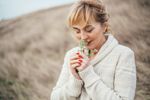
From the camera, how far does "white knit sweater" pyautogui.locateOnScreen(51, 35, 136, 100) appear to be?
6.34 ft

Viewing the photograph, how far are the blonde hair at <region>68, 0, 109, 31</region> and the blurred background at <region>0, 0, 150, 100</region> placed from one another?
2.59 metres

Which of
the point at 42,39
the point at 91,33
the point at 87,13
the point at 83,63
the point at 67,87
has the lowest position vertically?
the point at 42,39

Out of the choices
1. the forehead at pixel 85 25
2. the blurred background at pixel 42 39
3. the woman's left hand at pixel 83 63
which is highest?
the forehead at pixel 85 25

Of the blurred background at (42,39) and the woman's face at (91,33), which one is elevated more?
the woman's face at (91,33)

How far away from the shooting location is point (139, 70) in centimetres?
458

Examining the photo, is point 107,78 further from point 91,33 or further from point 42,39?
point 42,39

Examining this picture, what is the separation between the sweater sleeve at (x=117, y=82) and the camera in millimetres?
1926

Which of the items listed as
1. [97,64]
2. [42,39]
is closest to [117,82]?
[97,64]

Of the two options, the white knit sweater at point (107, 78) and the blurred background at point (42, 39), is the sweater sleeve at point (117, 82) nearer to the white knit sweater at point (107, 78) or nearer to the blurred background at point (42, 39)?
the white knit sweater at point (107, 78)

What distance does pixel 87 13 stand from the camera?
200 centimetres

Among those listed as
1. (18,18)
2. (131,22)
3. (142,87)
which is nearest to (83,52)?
(142,87)

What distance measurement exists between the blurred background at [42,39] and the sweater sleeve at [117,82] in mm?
2601

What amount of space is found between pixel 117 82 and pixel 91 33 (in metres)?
0.30

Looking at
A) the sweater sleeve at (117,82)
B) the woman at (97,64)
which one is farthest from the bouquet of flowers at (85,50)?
the sweater sleeve at (117,82)
